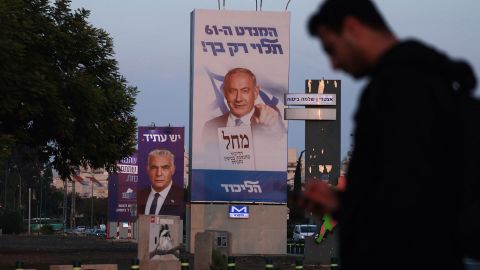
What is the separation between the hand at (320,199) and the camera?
4000mm

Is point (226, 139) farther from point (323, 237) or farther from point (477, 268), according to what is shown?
point (477, 268)

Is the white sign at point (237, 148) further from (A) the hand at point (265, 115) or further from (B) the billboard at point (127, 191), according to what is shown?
(B) the billboard at point (127, 191)

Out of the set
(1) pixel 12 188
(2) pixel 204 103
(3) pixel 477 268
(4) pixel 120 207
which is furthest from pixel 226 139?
(1) pixel 12 188

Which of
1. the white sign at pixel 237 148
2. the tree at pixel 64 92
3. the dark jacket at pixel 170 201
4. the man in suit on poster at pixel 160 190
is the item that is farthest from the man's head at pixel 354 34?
the man in suit on poster at pixel 160 190

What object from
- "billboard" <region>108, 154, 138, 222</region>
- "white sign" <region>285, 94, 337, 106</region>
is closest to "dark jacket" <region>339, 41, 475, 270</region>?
"white sign" <region>285, 94, 337, 106</region>

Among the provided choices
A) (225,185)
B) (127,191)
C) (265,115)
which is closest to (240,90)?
(265,115)

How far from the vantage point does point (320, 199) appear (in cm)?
402

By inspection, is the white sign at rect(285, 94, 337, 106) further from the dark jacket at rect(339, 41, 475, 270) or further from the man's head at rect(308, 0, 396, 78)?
the dark jacket at rect(339, 41, 475, 270)

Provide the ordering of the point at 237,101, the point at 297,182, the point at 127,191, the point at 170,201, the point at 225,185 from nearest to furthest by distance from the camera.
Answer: the point at 297,182, the point at 237,101, the point at 170,201, the point at 225,185, the point at 127,191

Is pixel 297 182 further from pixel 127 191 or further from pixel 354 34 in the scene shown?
pixel 127 191

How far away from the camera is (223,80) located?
5000 centimetres

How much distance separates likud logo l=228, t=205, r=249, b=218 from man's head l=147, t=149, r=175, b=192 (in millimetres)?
2904

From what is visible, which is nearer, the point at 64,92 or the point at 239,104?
the point at 64,92

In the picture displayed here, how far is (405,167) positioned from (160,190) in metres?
47.5
